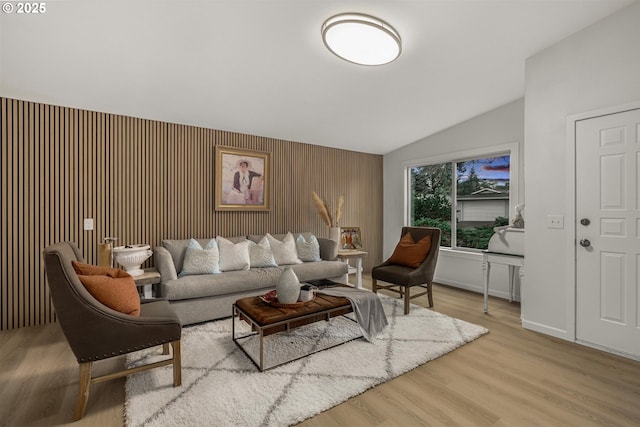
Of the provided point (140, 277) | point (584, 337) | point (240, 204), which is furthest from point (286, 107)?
point (584, 337)

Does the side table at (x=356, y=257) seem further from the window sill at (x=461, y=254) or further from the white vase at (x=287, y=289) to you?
the white vase at (x=287, y=289)

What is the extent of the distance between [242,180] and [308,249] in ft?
4.41

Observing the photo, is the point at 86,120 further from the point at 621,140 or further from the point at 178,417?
the point at 621,140

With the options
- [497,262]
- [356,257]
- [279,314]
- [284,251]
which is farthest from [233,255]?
[497,262]

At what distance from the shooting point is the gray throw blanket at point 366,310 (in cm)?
277

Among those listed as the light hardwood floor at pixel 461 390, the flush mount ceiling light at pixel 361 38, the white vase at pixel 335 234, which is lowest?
the light hardwood floor at pixel 461 390

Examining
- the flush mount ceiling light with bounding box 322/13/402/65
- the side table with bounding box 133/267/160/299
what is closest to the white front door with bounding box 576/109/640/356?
the flush mount ceiling light with bounding box 322/13/402/65

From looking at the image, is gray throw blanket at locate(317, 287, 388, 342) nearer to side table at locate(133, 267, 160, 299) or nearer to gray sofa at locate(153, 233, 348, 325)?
gray sofa at locate(153, 233, 348, 325)

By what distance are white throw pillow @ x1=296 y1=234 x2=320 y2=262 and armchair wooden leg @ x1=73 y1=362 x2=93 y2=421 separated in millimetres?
2839

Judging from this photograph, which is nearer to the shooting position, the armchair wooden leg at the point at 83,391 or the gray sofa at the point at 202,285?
the armchair wooden leg at the point at 83,391

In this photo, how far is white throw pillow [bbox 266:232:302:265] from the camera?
416 centimetres

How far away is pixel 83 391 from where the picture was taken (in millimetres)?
1805

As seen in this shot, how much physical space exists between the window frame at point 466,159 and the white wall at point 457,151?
40mm

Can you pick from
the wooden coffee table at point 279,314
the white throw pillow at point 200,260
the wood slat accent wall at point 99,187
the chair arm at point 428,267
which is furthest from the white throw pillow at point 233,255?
the chair arm at point 428,267
